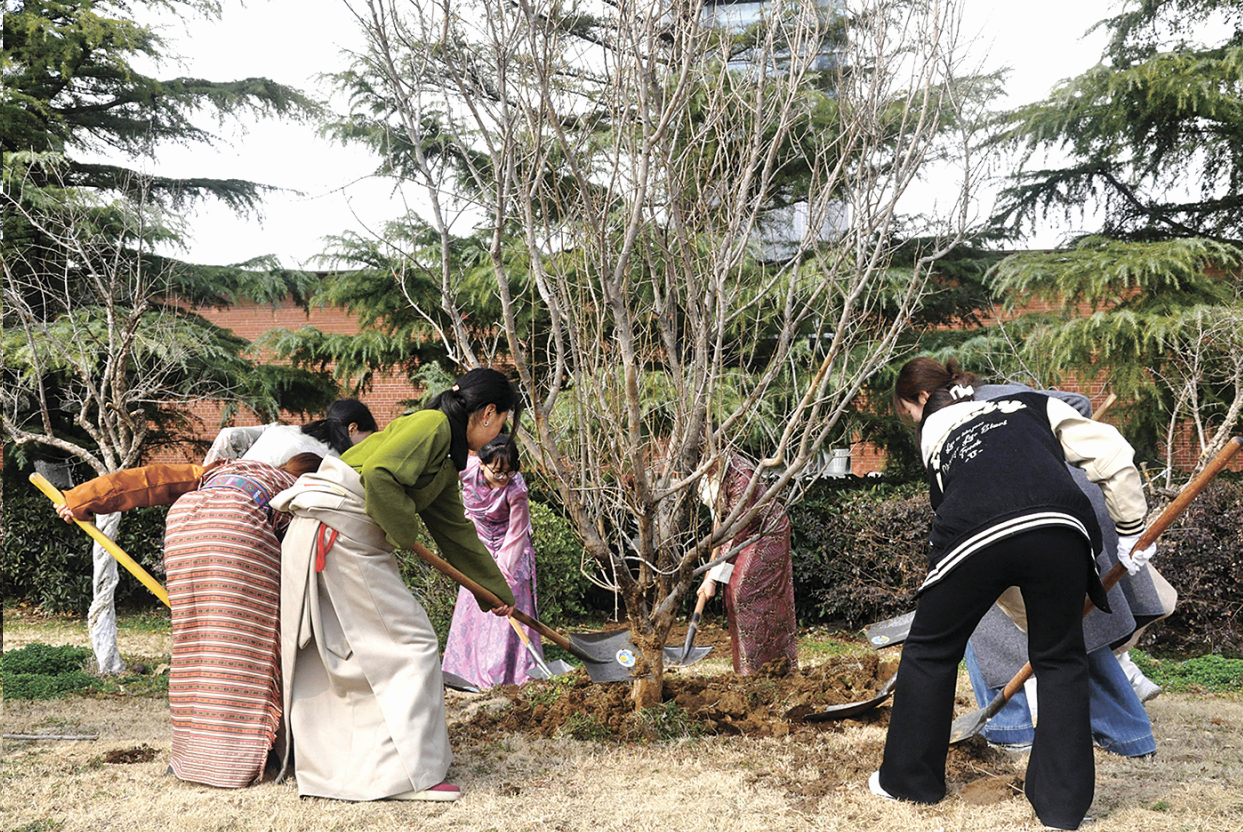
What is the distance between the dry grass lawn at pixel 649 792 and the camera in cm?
286

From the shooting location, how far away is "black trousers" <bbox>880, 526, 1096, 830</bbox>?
2.69m

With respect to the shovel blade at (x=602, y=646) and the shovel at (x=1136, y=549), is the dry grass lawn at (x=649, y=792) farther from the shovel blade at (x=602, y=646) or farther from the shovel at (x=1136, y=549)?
the shovel blade at (x=602, y=646)

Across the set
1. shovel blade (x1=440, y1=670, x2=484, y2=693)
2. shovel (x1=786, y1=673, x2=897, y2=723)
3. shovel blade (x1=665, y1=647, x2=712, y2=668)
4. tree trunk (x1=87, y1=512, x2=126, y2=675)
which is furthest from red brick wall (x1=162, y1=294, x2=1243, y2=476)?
shovel (x1=786, y1=673, x2=897, y2=723)

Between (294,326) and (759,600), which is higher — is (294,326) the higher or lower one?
the higher one

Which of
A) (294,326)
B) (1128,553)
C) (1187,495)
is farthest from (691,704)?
(294,326)

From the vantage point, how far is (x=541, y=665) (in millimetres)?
4906

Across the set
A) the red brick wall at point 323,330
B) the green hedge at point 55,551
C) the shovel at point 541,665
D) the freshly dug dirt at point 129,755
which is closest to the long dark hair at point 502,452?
the shovel at point 541,665

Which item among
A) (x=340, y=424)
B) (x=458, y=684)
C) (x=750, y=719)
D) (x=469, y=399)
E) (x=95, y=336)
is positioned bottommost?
(x=458, y=684)

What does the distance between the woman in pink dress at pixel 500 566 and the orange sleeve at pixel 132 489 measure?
1670mm

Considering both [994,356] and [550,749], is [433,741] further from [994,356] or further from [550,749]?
[994,356]

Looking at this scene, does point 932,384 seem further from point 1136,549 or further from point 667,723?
point 667,723

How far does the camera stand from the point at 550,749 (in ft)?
12.0

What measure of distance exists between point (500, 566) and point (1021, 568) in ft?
10.6

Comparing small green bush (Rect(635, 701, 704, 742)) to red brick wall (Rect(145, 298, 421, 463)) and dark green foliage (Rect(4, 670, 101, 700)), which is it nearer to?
dark green foliage (Rect(4, 670, 101, 700))
